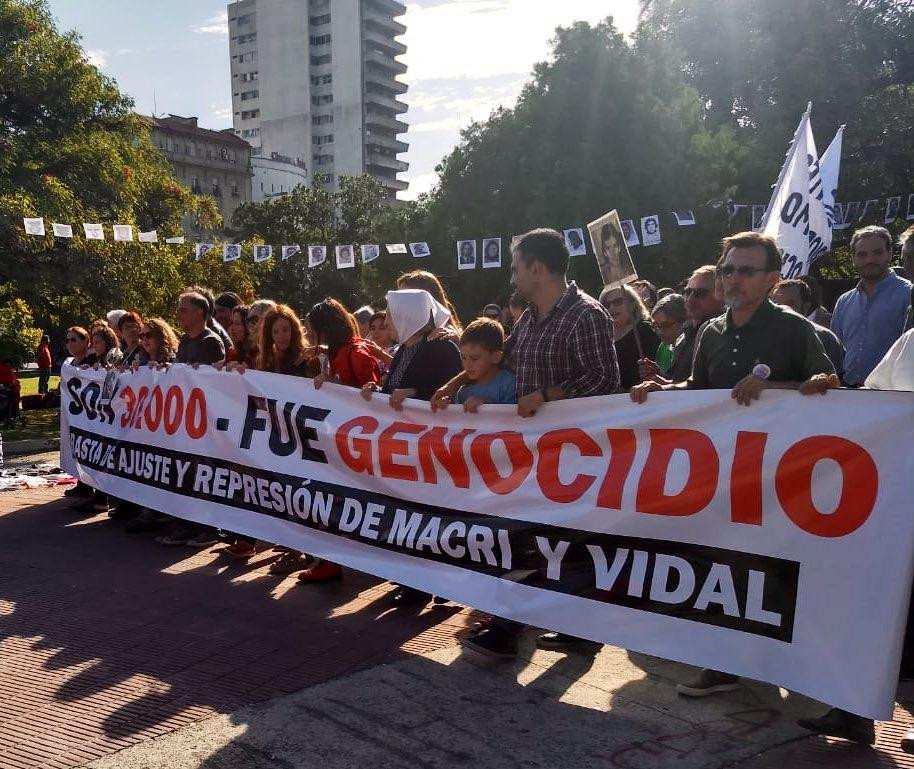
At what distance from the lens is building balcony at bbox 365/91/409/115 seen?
356ft

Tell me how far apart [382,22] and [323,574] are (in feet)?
368

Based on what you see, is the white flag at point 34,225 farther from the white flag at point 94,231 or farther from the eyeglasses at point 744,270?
the eyeglasses at point 744,270

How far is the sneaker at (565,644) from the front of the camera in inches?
192

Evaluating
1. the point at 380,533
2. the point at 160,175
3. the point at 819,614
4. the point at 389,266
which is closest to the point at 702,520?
the point at 819,614

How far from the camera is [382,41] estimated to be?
109875mm

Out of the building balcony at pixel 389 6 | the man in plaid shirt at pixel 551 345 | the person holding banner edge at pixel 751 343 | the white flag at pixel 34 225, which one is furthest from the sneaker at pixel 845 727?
the building balcony at pixel 389 6

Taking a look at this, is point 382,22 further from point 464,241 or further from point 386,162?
point 464,241

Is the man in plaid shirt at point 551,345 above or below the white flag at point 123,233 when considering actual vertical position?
below

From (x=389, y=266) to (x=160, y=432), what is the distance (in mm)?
32137

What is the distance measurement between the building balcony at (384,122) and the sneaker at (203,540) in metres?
105

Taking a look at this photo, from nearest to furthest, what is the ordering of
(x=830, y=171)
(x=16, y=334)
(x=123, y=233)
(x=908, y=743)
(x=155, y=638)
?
(x=908, y=743) → (x=155, y=638) → (x=830, y=171) → (x=16, y=334) → (x=123, y=233)

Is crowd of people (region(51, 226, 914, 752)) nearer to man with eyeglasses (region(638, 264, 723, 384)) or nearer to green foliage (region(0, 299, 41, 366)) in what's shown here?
man with eyeglasses (region(638, 264, 723, 384))

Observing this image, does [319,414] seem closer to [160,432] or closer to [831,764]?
[160,432]

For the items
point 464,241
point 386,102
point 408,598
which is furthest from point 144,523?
point 386,102
